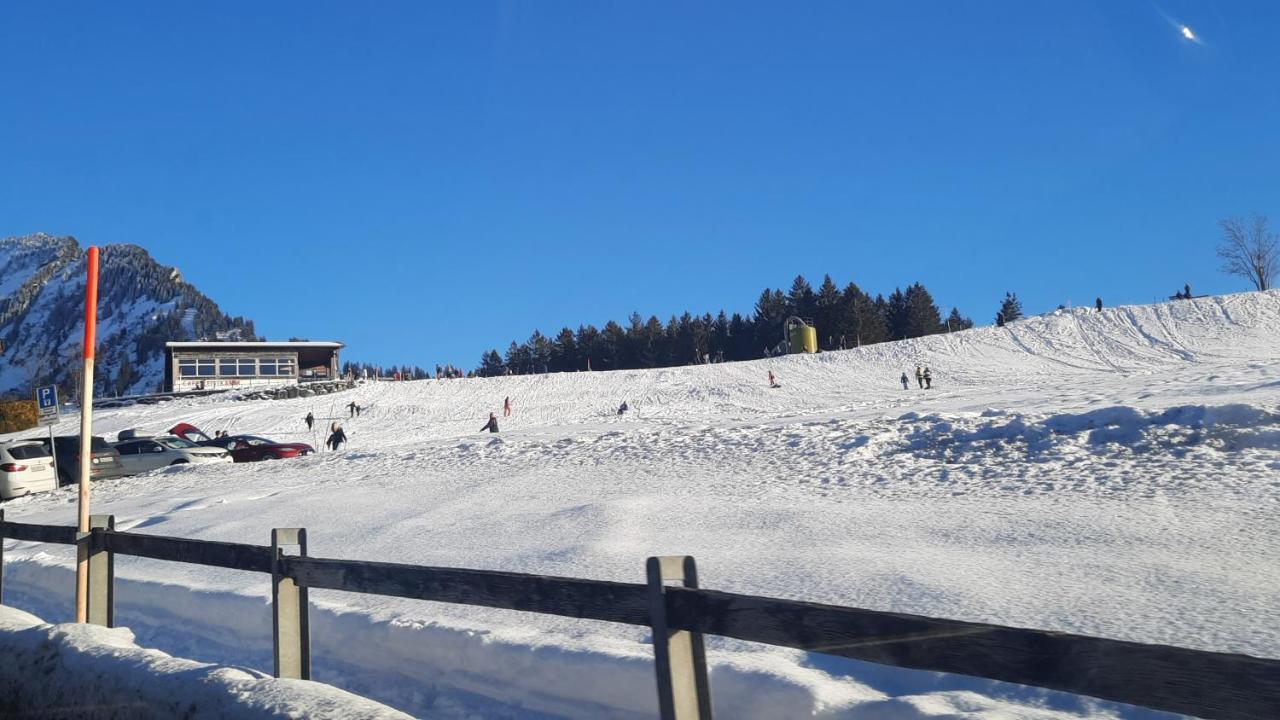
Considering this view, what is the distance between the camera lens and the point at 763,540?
7.85 meters

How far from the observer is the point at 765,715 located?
442 centimetres

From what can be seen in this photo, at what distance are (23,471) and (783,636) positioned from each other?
23.0 metres

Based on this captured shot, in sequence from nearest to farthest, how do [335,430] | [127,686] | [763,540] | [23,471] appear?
[127,686]
[763,540]
[23,471]
[335,430]

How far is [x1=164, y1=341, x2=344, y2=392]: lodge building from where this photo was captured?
7062cm

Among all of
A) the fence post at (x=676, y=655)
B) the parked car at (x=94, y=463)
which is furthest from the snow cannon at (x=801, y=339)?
the fence post at (x=676, y=655)

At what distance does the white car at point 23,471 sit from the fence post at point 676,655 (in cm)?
2235

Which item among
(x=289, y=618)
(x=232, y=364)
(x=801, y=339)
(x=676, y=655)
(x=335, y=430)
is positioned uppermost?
(x=801, y=339)

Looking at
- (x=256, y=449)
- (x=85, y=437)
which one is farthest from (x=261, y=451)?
(x=85, y=437)

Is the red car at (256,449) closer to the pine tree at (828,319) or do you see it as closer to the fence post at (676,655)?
the fence post at (676,655)

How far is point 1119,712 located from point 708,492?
7053mm

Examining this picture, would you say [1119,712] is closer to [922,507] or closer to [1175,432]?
[922,507]

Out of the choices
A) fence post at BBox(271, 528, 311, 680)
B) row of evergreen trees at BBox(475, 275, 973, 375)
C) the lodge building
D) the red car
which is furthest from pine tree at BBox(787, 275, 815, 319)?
fence post at BBox(271, 528, 311, 680)

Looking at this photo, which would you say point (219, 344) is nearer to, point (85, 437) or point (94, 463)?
point (94, 463)

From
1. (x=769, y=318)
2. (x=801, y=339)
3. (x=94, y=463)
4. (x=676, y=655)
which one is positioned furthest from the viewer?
(x=769, y=318)
